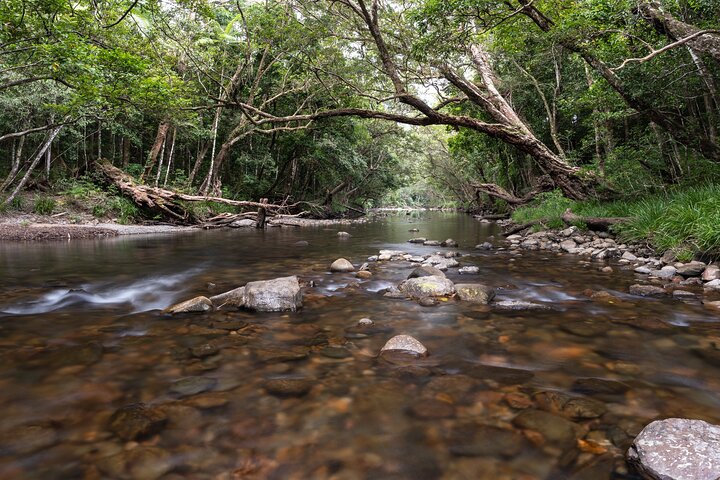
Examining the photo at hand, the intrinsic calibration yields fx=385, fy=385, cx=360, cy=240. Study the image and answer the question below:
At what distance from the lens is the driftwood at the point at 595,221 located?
920 cm

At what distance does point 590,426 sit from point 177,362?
2763 mm

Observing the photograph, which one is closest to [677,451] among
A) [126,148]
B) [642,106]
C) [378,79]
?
[642,106]

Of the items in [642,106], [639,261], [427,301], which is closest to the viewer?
[427,301]

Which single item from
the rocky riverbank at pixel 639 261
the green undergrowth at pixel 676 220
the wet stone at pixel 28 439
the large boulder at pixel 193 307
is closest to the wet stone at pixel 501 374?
the wet stone at pixel 28 439

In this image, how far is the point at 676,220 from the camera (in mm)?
6957

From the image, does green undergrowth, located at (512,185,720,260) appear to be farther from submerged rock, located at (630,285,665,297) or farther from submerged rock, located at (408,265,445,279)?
submerged rock, located at (408,265,445,279)

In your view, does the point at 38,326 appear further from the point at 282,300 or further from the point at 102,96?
the point at 102,96

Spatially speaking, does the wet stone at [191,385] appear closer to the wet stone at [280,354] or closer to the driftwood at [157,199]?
the wet stone at [280,354]

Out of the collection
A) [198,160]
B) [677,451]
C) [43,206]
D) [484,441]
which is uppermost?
[198,160]

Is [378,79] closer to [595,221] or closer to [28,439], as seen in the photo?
[595,221]

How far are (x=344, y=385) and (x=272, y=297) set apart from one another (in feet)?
6.59

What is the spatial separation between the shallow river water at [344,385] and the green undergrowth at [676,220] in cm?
243

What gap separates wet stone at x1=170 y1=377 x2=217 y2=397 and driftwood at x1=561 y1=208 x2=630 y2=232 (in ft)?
31.0

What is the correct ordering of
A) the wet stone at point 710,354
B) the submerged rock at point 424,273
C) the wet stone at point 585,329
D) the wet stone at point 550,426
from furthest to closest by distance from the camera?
the submerged rock at point 424,273 < the wet stone at point 585,329 < the wet stone at point 710,354 < the wet stone at point 550,426
